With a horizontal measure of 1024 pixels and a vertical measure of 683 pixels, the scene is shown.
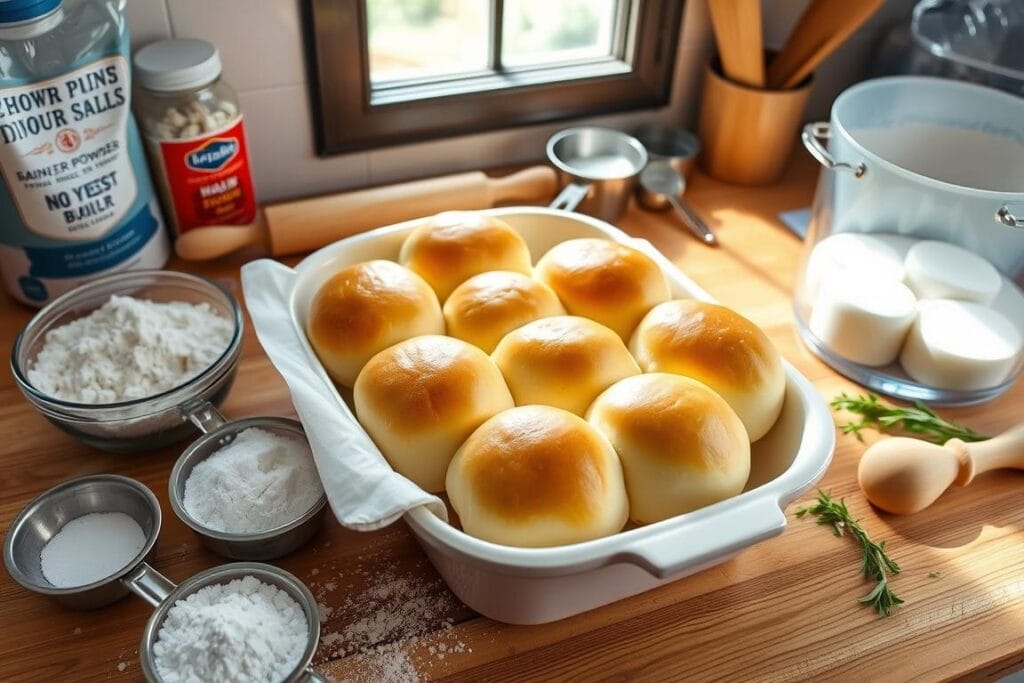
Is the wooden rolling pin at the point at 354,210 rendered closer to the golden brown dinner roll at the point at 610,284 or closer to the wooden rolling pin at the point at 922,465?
the golden brown dinner roll at the point at 610,284

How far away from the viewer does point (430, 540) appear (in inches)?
22.1

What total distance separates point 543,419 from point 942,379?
1.54 feet

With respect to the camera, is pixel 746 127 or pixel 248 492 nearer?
pixel 248 492

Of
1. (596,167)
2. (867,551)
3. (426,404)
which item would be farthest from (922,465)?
(596,167)

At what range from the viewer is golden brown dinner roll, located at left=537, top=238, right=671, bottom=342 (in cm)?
75

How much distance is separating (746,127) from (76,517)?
3.02ft

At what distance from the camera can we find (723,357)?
67 centimetres

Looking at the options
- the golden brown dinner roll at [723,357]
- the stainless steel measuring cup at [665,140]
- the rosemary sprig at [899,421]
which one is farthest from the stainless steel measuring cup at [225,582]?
the stainless steel measuring cup at [665,140]

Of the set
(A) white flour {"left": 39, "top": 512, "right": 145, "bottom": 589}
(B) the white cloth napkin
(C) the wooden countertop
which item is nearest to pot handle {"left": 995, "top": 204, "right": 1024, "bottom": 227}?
(C) the wooden countertop

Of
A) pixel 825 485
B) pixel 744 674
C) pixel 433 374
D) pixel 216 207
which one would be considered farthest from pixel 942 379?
pixel 216 207

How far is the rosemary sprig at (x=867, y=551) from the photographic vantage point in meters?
0.67

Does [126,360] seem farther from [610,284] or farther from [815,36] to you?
[815,36]

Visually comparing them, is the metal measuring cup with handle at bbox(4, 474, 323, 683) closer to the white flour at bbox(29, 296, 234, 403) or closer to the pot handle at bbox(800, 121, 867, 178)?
Answer: the white flour at bbox(29, 296, 234, 403)

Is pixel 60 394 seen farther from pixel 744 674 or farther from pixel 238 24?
pixel 744 674
